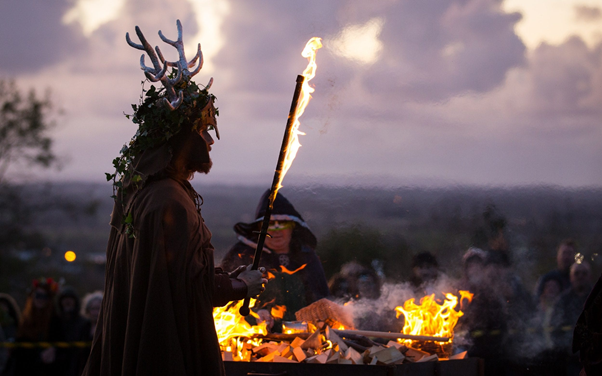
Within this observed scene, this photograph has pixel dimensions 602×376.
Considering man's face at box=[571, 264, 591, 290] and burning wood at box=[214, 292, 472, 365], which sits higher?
man's face at box=[571, 264, 591, 290]

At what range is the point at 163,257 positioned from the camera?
3.05 m

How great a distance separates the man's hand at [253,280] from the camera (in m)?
3.46

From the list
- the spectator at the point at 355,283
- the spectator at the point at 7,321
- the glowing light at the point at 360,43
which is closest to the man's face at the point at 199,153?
Result: the spectator at the point at 355,283

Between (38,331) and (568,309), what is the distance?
19.3 feet

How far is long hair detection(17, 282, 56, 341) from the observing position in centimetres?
696

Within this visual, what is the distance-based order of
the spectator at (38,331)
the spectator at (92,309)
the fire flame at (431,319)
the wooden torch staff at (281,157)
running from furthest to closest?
the spectator at (92,309)
the spectator at (38,331)
the fire flame at (431,319)
the wooden torch staff at (281,157)

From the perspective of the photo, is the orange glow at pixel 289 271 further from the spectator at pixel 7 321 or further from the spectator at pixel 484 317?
the spectator at pixel 7 321

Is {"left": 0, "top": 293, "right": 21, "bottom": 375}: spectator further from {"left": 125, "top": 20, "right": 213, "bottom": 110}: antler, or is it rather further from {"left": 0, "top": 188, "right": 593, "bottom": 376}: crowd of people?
{"left": 125, "top": 20, "right": 213, "bottom": 110}: antler

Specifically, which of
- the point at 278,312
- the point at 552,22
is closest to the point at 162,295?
the point at 278,312

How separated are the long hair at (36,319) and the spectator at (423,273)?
13.7ft

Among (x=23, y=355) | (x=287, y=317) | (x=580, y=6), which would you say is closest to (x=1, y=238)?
(x=23, y=355)

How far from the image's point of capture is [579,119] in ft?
22.5

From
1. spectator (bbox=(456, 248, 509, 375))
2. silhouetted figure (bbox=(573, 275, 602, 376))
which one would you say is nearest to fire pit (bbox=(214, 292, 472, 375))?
spectator (bbox=(456, 248, 509, 375))

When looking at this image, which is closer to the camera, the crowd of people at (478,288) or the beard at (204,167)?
the beard at (204,167)
